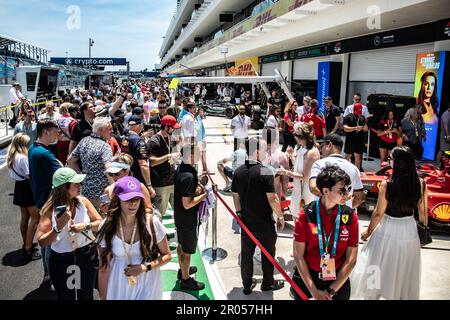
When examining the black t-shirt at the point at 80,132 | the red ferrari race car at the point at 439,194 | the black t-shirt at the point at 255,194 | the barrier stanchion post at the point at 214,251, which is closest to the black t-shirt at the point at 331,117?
the red ferrari race car at the point at 439,194

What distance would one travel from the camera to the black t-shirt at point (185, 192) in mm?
3896

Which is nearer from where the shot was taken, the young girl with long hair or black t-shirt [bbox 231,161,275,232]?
black t-shirt [bbox 231,161,275,232]

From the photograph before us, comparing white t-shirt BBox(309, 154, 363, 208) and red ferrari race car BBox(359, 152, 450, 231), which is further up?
white t-shirt BBox(309, 154, 363, 208)

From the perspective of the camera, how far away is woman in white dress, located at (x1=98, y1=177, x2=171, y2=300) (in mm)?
2613

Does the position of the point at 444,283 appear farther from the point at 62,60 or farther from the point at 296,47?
the point at 62,60

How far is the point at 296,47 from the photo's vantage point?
68.7 feet

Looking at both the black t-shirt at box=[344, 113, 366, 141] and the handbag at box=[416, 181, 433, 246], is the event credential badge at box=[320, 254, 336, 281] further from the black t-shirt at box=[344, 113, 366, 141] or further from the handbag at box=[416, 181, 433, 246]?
the black t-shirt at box=[344, 113, 366, 141]

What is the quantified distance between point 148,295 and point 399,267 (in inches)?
91.7

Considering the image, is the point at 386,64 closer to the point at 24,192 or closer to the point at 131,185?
the point at 24,192

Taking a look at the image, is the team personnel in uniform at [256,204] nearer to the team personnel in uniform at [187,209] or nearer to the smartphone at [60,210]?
the team personnel in uniform at [187,209]

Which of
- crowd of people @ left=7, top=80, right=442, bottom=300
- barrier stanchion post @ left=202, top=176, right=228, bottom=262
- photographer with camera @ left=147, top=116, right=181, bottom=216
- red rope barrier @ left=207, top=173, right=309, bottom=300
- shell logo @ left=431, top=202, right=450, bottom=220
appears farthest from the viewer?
shell logo @ left=431, top=202, right=450, bottom=220

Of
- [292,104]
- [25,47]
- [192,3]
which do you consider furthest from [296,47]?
[192,3]

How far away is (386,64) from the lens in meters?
13.6

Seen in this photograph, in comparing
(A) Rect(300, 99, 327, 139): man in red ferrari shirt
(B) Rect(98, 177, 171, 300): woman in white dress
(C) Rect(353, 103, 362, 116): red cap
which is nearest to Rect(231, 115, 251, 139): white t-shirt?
(A) Rect(300, 99, 327, 139): man in red ferrari shirt
